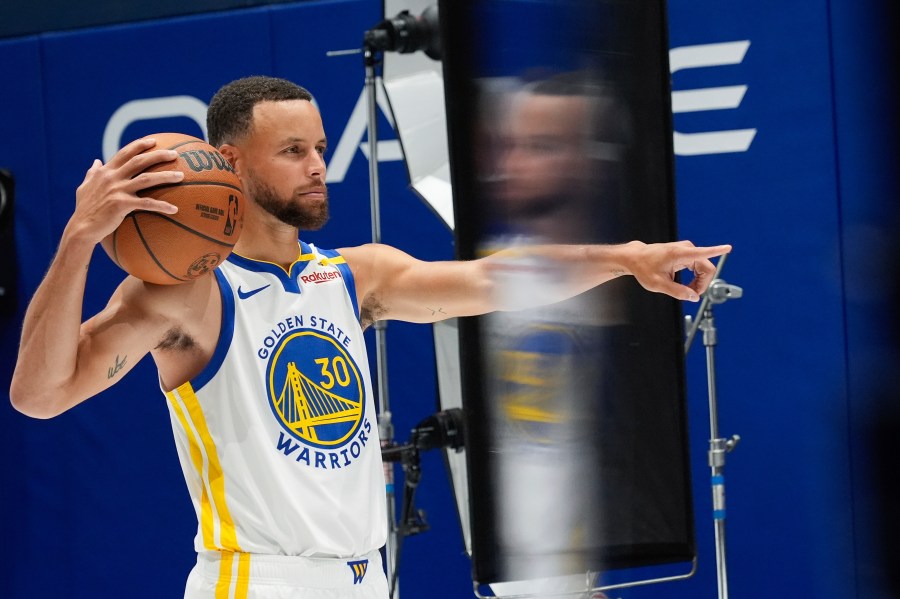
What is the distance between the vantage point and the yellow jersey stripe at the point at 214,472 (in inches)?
94.6

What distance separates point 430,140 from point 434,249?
3.98 feet

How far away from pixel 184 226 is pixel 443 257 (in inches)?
111

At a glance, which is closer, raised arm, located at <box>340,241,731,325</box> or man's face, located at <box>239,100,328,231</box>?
man's face, located at <box>239,100,328,231</box>

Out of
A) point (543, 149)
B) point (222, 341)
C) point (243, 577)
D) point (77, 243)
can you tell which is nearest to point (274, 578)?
point (243, 577)

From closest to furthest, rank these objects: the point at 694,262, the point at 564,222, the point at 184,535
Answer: the point at 694,262
the point at 564,222
the point at 184,535

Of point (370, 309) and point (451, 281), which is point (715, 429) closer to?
point (451, 281)

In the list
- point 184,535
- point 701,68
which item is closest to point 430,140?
point 701,68

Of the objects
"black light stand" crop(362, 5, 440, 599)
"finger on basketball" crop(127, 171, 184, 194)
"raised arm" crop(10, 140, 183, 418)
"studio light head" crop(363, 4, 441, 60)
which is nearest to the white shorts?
"raised arm" crop(10, 140, 183, 418)

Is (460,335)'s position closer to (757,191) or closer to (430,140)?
(430,140)

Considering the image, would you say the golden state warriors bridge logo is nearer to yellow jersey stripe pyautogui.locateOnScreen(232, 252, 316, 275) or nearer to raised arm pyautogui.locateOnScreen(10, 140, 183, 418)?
yellow jersey stripe pyautogui.locateOnScreen(232, 252, 316, 275)

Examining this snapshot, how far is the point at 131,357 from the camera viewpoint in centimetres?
227

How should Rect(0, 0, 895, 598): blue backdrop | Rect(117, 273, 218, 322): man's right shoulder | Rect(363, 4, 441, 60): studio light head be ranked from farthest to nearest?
Rect(0, 0, 895, 598): blue backdrop < Rect(363, 4, 441, 60): studio light head < Rect(117, 273, 218, 322): man's right shoulder

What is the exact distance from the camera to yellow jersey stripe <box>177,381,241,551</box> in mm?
2402

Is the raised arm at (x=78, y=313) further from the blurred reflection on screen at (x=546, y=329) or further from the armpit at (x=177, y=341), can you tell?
the blurred reflection on screen at (x=546, y=329)
